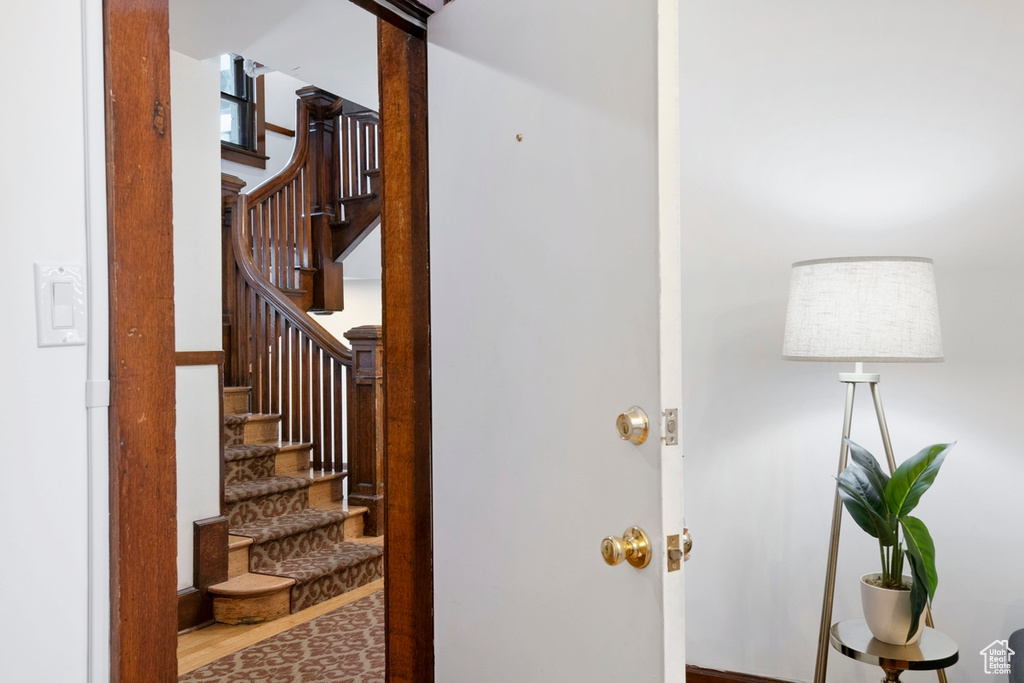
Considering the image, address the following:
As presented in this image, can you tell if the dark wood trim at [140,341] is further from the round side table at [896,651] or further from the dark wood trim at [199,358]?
the dark wood trim at [199,358]

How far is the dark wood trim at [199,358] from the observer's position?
2986 millimetres

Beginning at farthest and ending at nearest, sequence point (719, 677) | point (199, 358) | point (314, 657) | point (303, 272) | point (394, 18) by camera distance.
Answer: point (303, 272) → point (199, 358) → point (314, 657) → point (719, 677) → point (394, 18)

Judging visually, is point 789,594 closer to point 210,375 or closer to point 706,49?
point 706,49

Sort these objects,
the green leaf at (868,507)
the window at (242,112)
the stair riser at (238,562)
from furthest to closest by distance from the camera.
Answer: the window at (242,112), the stair riser at (238,562), the green leaf at (868,507)

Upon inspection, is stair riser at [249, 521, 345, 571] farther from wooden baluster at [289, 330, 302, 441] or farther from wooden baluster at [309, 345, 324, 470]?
wooden baluster at [289, 330, 302, 441]

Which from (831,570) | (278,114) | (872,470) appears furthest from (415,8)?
(278,114)

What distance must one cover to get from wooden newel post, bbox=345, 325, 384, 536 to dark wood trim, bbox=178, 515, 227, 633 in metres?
1.04

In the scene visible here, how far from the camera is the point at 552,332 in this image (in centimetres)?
138

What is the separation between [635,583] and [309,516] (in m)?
2.92

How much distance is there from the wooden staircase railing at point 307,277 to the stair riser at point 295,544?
33cm

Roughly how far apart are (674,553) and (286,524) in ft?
9.46

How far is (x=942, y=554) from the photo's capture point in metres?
2.21

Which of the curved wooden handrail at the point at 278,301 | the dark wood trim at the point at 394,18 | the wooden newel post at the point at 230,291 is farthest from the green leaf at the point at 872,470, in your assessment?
the wooden newel post at the point at 230,291

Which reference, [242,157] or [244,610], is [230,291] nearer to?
[244,610]
